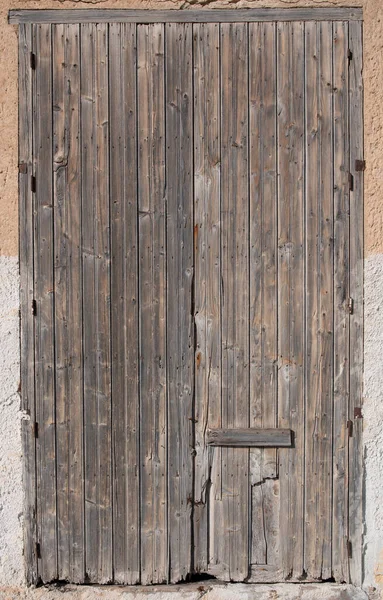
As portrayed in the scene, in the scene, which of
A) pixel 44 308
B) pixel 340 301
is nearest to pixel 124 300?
pixel 44 308

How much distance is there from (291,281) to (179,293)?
1.77ft

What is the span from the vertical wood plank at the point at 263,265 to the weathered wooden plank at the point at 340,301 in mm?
288

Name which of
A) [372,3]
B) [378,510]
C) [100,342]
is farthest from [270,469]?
[372,3]

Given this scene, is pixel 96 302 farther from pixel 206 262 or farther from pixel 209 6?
pixel 209 6

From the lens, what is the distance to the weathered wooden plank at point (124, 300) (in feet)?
10.8

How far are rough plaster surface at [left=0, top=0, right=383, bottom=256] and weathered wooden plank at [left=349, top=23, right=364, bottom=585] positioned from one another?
0.12 feet

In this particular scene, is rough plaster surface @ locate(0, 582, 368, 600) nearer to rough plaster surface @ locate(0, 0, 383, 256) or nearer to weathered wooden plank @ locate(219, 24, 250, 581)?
weathered wooden plank @ locate(219, 24, 250, 581)

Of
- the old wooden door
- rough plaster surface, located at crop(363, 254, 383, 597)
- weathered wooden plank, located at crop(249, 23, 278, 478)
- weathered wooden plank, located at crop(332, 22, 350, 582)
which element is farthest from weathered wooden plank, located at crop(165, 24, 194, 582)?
rough plaster surface, located at crop(363, 254, 383, 597)

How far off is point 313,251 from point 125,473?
1.41 metres

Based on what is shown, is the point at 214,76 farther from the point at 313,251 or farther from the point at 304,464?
the point at 304,464

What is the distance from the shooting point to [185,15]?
328 cm

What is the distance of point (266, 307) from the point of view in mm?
3342

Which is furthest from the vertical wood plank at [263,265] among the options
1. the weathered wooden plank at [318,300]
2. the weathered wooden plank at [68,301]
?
the weathered wooden plank at [68,301]

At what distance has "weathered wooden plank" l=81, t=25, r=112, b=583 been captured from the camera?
3303 mm
